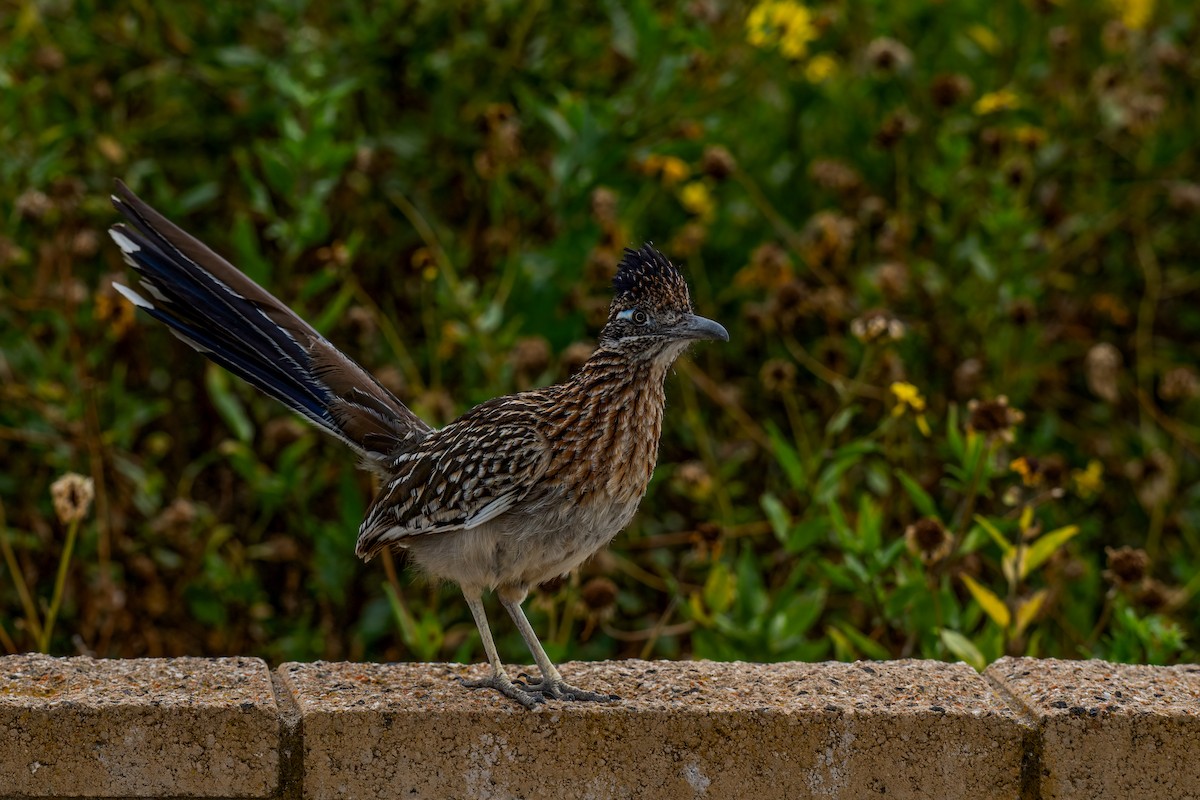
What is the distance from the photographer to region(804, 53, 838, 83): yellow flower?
6680 mm

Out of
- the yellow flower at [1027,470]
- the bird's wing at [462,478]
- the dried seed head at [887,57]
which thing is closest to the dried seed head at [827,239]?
the dried seed head at [887,57]

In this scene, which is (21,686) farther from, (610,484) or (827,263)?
(827,263)

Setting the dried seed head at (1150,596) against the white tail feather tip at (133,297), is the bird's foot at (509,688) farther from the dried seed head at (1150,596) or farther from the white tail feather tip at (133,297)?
the dried seed head at (1150,596)

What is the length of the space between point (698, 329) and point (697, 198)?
2646 mm

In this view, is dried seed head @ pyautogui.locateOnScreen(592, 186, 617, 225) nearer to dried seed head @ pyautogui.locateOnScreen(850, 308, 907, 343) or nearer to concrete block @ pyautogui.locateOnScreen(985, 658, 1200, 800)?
dried seed head @ pyautogui.locateOnScreen(850, 308, 907, 343)

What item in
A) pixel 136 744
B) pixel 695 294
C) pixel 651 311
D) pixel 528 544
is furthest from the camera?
pixel 695 294

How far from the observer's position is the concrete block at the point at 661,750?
335 centimetres

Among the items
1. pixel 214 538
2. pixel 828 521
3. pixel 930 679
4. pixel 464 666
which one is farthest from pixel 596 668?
pixel 214 538

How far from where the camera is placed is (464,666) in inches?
150

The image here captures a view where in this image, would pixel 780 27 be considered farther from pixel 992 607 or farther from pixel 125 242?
pixel 125 242

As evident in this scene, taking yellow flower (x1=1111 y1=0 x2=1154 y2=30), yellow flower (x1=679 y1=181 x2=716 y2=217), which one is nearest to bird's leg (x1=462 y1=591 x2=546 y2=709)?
yellow flower (x1=679 y1=181 x2=716 y2=217)

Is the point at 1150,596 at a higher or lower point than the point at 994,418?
lower

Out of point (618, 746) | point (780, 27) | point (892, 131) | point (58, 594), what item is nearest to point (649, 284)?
point (618, 746)

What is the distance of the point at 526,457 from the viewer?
3.78 meters
